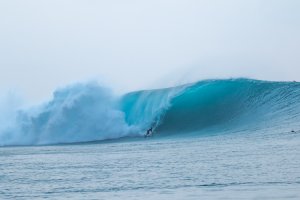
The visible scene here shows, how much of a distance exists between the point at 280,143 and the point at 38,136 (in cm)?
2064

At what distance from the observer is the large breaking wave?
31.7 metres

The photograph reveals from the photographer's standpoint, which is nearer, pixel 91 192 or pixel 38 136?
pixel 91 192

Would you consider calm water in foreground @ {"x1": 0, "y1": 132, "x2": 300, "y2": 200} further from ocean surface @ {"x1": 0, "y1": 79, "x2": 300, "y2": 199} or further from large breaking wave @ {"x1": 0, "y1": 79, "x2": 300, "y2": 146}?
large breaking wave @ {"x1": 0, "y1": 79, "x2": 300, "y2": 146}

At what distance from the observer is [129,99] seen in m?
40.2

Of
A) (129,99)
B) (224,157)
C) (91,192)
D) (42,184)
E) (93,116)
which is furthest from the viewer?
(129,99)

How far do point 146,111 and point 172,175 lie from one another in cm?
2377

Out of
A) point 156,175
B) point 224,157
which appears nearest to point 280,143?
point 224,157

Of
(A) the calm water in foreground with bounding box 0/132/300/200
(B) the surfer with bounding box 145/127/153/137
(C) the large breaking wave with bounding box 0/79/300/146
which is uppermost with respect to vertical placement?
(C) the large breaking wave with bounding box 0/79/300/146

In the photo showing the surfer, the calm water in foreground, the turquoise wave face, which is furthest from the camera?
the surfer

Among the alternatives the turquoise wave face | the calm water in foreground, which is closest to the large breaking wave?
the turquoise wave face

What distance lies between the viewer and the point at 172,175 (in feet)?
47.1

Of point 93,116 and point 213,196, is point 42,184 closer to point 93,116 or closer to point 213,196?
point 213,196

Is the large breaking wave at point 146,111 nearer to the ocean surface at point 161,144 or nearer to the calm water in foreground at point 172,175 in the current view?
the ocean surface at point 161,144

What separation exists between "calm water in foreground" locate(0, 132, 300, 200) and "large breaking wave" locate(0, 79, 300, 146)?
10.4 metres
